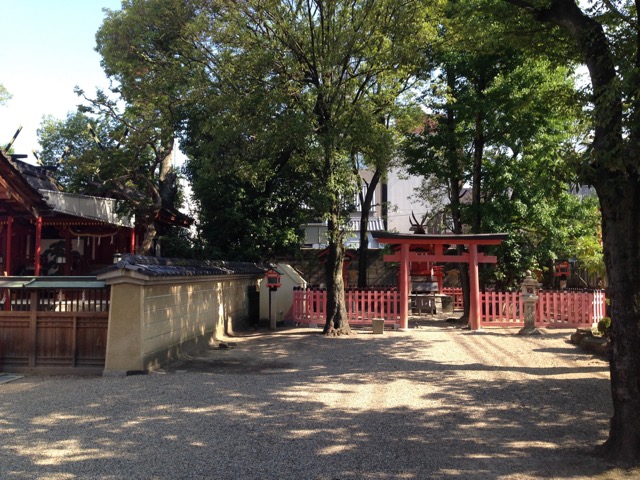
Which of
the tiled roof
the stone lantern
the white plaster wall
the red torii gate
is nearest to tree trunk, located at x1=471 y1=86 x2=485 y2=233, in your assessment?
the red torii gate

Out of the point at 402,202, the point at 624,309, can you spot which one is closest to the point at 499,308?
the point at 624,309

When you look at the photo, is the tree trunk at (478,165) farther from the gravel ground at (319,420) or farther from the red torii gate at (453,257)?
the gravel ground at (319,420)

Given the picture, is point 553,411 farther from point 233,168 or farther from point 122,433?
point 233,168

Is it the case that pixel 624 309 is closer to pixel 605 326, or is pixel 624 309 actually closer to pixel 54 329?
pixel 605 326

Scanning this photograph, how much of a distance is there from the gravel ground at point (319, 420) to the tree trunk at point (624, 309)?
33cm

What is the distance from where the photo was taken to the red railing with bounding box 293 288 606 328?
54.2 feet

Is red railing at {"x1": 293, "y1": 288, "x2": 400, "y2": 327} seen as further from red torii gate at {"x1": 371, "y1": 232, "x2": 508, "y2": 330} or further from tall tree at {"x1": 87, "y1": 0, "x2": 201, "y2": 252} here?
tall tree at {"x1": 87, "y1": 0, "x2": 201, "y2": 252}

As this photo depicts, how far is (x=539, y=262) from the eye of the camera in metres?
18.9

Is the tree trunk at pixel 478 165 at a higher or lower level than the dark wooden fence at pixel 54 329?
higher

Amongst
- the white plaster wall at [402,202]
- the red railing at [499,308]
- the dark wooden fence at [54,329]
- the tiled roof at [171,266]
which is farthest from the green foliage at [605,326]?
the white plaster wall at [402,202]

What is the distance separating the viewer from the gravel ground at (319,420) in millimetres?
5020

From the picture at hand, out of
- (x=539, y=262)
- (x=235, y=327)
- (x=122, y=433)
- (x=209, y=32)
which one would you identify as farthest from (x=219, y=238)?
(x=122, y=433)

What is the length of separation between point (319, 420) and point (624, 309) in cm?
370

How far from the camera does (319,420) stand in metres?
6.56
